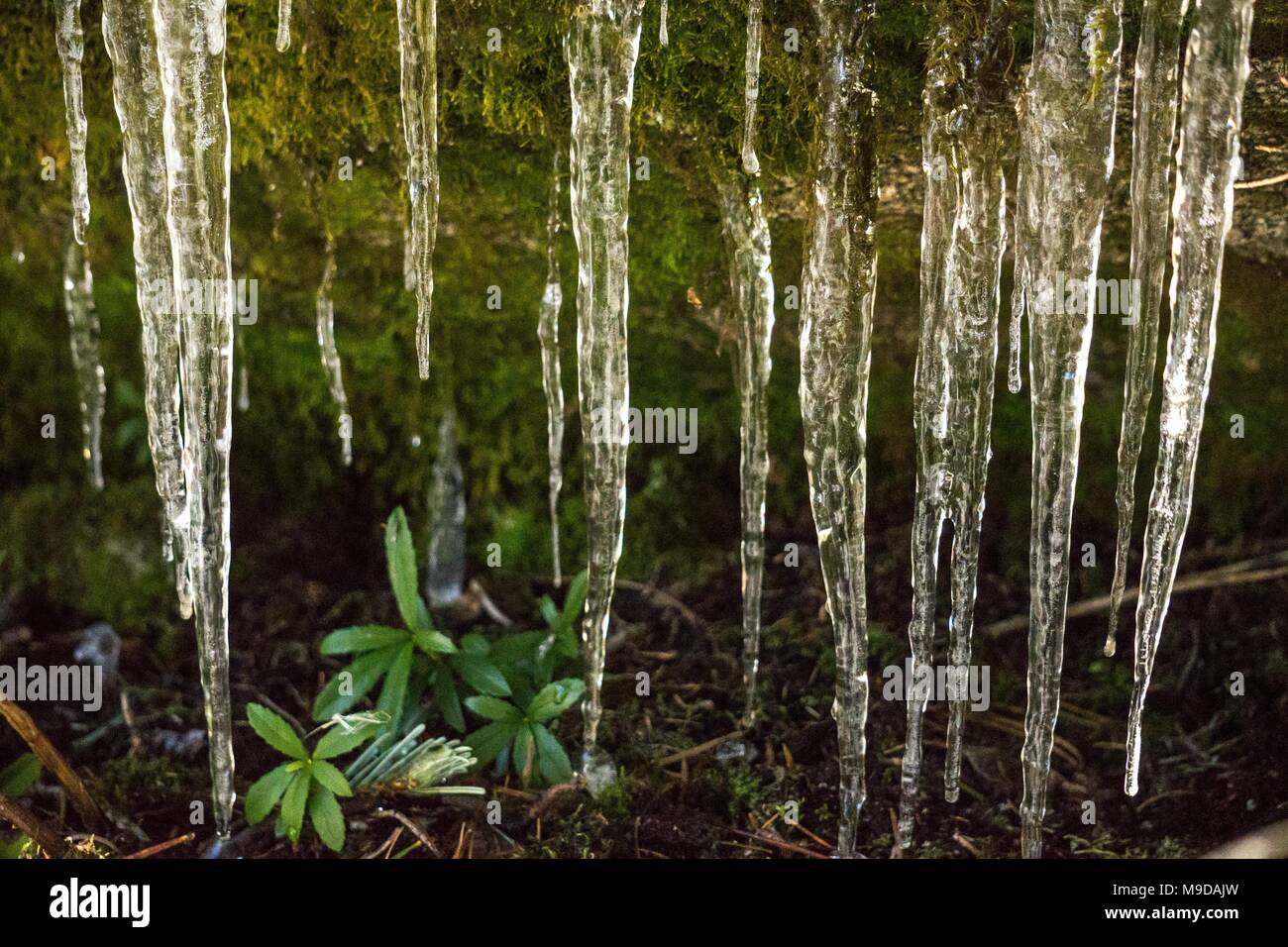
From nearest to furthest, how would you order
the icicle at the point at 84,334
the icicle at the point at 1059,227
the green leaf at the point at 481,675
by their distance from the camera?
the icicle at the point at 1059,227 < the green leaf at the point at 481,675 < the icicle at the point at 84,334

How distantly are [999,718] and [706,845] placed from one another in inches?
48.8

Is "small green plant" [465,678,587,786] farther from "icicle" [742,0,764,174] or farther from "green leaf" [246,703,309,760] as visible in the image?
"icicle" [742,0,764,174]

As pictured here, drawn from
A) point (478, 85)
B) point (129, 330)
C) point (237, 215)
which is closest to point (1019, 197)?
point (478, 85)

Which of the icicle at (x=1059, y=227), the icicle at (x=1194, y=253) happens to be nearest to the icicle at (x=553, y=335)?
the icicle at (x=1059, y=227)

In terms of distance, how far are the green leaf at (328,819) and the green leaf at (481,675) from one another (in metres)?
0.54

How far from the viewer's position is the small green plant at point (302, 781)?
9.87 ft

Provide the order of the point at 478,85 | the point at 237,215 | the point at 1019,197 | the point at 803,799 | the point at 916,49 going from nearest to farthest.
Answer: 1. the point at 1019,197
2. the point at 916,49
3. the point at 478,85
4. the point at 803,799
5. the point at 237,215

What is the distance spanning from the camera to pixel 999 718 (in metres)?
3.90

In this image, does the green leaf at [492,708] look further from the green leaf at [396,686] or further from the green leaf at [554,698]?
the green leaf at [396,686]

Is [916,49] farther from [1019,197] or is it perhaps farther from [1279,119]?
[1279,119]

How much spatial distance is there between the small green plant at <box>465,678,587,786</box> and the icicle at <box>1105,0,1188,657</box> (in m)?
1.52

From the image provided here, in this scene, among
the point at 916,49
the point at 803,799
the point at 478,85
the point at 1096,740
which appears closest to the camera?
the point at 916,49

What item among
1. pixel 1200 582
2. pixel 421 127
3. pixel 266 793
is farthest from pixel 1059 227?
pixel 1200 582

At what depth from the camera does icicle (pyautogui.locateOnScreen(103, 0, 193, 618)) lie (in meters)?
2.65
